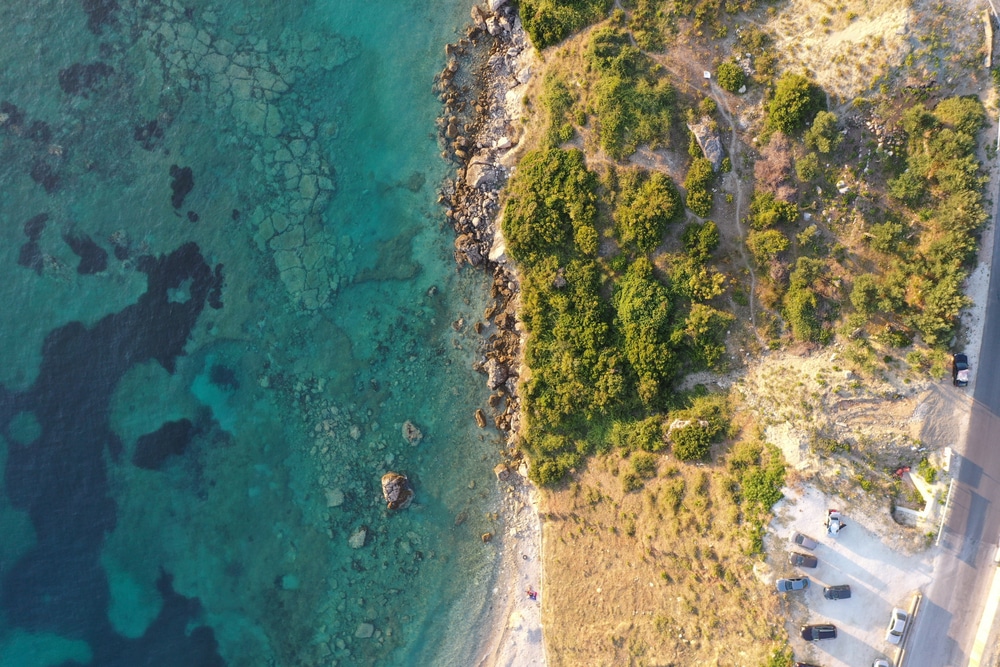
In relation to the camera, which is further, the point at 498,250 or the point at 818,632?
the point at 498,250

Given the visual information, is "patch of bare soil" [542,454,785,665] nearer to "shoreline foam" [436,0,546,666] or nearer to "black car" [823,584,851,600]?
"shoreline foam" [436,0,546,666]

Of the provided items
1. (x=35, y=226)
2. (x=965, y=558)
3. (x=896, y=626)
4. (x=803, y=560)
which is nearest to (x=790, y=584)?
(x=803, y=560)

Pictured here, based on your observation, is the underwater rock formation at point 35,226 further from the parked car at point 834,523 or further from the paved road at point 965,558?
the paved road at point 965,558

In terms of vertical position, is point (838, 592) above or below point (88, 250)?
below

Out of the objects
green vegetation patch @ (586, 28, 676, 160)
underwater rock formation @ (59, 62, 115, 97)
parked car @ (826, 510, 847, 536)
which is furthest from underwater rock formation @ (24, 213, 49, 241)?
parked car @ (826, 510, 847, 536)

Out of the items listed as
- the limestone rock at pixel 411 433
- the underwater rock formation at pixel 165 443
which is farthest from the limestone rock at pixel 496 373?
the underwater rock formation at pixel 165 443

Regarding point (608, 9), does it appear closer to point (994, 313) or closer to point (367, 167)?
point (367, 167)

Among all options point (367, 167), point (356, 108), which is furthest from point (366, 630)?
point (356, 108)

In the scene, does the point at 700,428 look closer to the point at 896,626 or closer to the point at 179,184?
the point at 896,626
